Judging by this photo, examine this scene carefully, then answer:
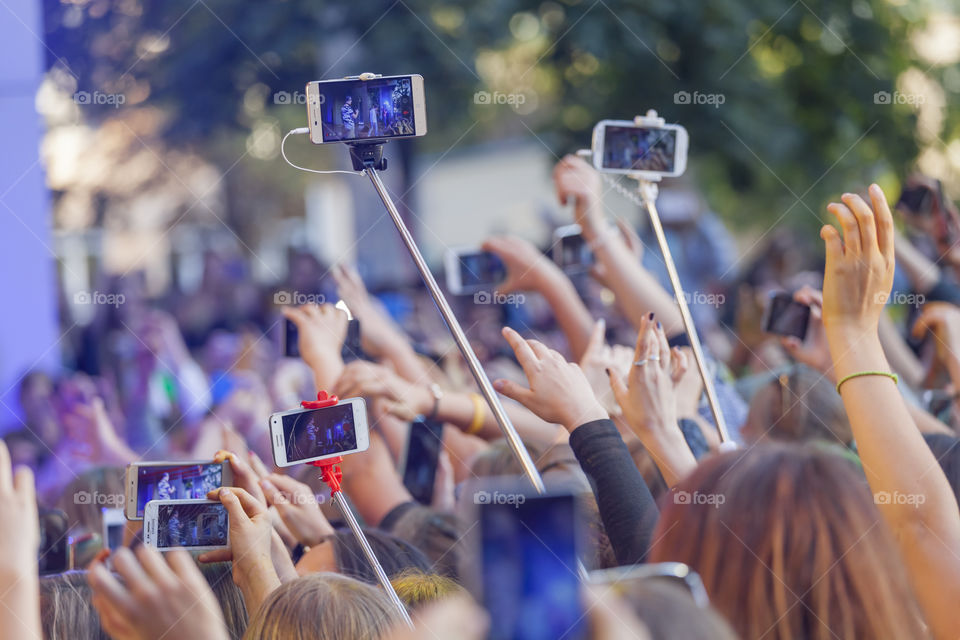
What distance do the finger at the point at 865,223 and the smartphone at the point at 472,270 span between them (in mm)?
2004

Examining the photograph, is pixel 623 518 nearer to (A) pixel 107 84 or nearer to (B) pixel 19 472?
(B) pixel 19 472

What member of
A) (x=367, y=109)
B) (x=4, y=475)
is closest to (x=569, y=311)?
(x=367, y=109)

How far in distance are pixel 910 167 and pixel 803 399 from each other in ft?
20.3

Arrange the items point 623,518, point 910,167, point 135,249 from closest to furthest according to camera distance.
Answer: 1. point 623,518
2. point 910,167
3. point 135,249

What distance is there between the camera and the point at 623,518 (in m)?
1.91

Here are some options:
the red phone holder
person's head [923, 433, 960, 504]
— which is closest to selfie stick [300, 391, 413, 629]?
the red phone holder

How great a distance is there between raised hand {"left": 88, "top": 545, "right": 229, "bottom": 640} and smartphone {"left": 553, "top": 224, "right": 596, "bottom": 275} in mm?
2381

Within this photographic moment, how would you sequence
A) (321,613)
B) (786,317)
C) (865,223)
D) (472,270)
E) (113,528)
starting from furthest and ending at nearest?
1. (472,270)
2. (786,317)
3. (113,528)
4. (865,223)
5. (321,613)

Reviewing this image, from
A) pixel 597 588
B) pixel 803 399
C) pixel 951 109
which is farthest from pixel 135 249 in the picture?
pixel 597 588

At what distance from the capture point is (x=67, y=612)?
7.17 feet

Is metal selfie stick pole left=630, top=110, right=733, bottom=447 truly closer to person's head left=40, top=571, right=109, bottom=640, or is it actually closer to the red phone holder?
the red phone holder

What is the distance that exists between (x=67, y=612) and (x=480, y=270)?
6.52 ft

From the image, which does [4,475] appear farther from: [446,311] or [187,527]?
[446,311]

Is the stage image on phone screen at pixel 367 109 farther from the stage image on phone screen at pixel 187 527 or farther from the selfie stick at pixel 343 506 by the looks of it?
the stage image on phone screen at pixel 187 527
